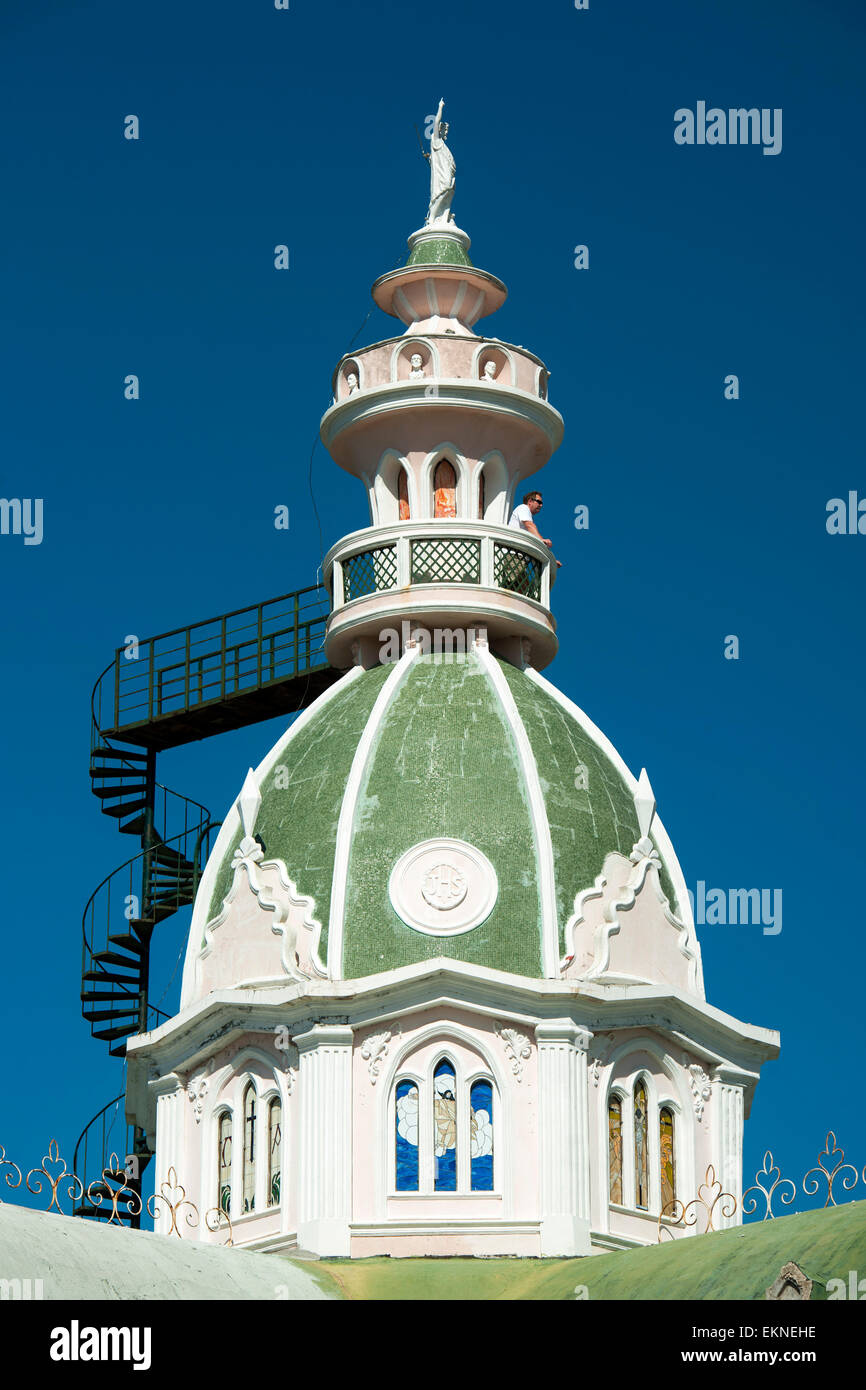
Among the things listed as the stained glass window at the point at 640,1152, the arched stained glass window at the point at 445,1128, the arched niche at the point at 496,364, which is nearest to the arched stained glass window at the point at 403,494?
the arched niche at the point at 496,364

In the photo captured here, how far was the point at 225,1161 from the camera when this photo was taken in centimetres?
4731

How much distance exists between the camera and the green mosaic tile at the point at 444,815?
46.2 m

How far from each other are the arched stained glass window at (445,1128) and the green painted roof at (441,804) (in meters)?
1.83

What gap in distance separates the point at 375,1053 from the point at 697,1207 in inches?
232

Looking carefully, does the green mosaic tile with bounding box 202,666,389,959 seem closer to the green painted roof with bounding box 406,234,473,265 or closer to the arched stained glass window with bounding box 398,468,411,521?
the arched stained glass window with bounding box 398,468,411,521

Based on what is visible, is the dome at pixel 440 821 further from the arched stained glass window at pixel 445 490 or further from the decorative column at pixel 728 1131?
the arched stained glass window at pixel 445 490

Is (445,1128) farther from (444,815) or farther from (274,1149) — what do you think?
(444,815)

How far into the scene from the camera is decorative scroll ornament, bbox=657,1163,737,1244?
46312mm

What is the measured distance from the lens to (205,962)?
48.7 meters

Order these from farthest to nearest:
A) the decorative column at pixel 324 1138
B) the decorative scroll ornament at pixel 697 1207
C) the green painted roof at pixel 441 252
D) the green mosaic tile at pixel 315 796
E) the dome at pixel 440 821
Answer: the green painted roof at pixel 441 252
the green mosaic tile at pixel 315 796
the dome at pixel 440 821
the decorative scroll ornament at pixel 697 1207
the decorative column at pixel 324 1138

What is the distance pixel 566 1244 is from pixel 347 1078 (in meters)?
4.22
